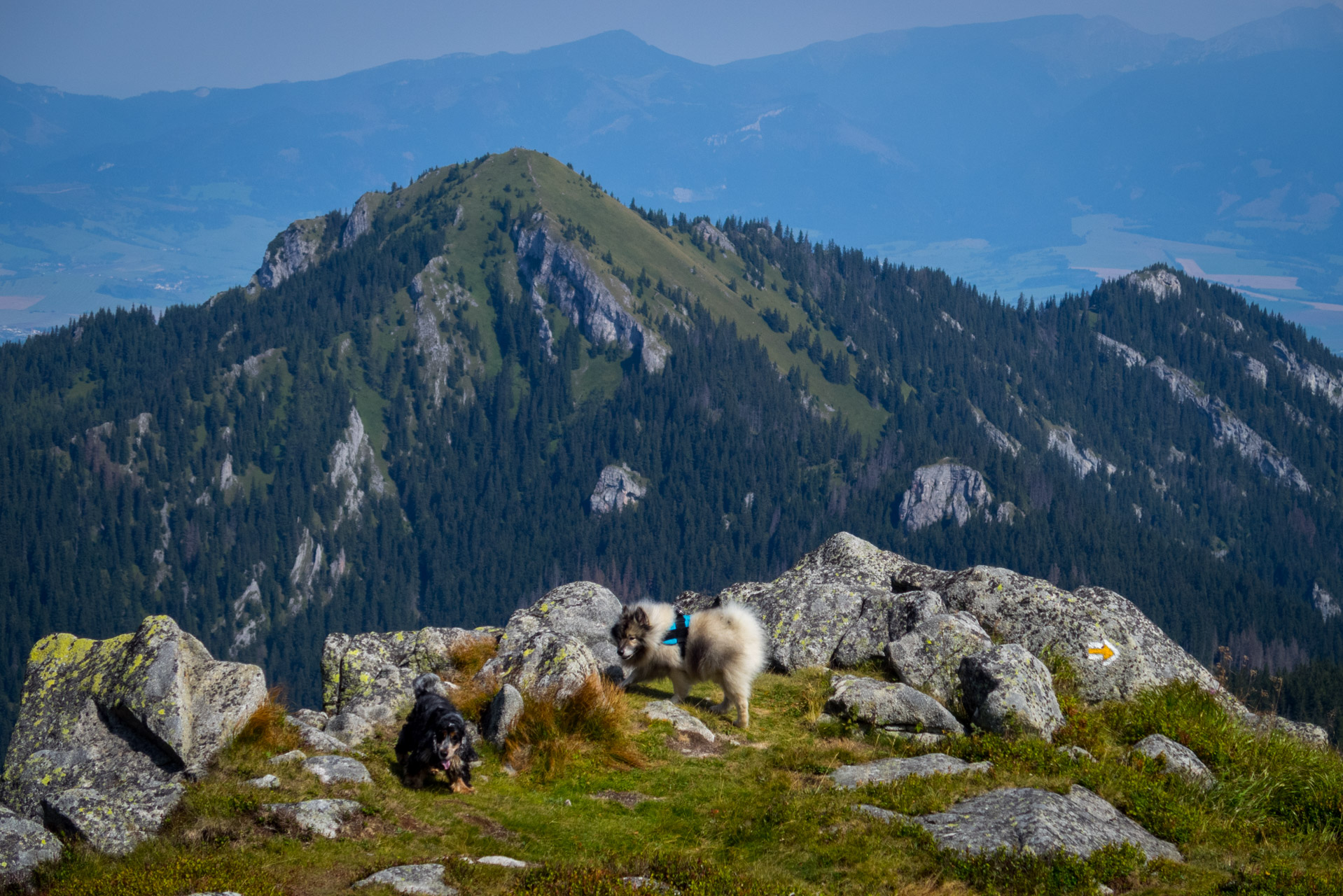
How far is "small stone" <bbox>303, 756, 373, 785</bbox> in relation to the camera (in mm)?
13477

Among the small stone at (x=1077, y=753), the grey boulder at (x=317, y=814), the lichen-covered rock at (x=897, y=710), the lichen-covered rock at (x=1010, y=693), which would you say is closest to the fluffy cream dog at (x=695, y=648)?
the lichen-covered rock at (x=897, y=710)

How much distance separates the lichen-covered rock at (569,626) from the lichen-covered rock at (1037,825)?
788cm

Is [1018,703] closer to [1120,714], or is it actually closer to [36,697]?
[1120,714]

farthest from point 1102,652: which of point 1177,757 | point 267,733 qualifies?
point 267,733

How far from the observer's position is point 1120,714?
17.6m

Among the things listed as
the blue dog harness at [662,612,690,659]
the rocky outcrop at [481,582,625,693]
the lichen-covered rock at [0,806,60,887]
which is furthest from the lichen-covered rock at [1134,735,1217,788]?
the lichen-covered rock at [0,806,60,887]

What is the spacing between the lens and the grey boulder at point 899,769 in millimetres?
14055

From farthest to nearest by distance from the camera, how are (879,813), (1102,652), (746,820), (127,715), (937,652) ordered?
(1102,652)
(937,652)
(127,715)
(746,820)
(879,813)

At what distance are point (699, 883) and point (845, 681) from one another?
29.3ft

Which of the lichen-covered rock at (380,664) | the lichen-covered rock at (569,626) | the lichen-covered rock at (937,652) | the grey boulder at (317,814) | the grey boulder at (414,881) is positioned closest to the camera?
the grey boulder at (414,881)

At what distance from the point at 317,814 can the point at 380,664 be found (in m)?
7.70

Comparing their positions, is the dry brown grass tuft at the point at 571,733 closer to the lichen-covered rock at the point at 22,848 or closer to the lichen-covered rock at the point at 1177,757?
the lichen-covered rock at the point at 22,848

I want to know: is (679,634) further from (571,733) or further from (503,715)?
(503,715)

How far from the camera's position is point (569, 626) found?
21484 millimetres
